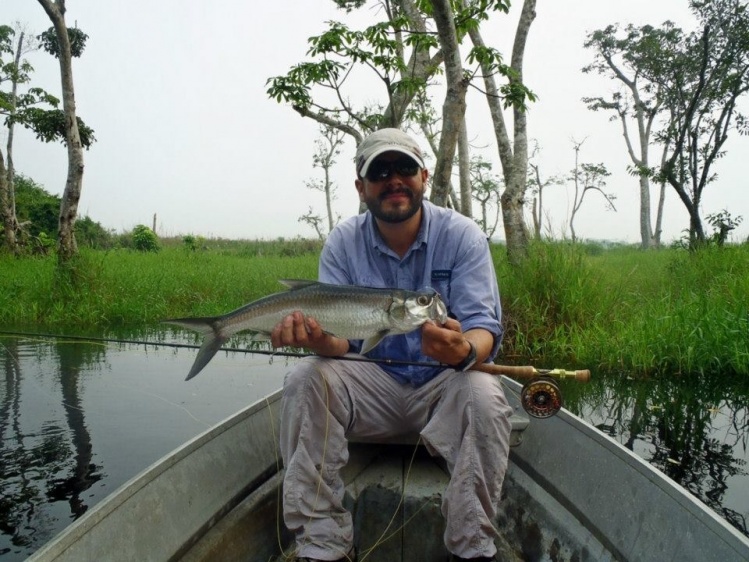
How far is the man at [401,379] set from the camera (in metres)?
2.50

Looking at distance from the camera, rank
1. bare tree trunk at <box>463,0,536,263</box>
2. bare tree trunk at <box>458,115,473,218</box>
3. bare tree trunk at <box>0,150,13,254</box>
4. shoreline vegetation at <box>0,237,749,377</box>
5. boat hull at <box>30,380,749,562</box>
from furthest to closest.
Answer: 1. bare tree trunk at <box>0,150,13,254</box>
2. bare tree trunk at <box>458,115,473,218</box>
3. bare tree trunk at <box>463,0,536,263</box>
4. shoreline vegetation at <box>0,237,749,377</box>
5. boat hull at <box>30,380,749,562</box>

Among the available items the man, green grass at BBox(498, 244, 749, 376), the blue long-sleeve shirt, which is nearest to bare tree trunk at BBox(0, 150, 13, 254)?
green grass at BBox(498, 244, 749, 376)

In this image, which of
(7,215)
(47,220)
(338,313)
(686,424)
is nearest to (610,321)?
(686,424)

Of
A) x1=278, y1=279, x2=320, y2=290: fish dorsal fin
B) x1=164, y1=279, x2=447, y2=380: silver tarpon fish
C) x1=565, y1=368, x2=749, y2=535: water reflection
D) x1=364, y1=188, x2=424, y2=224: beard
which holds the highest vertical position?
x1=364, y1=188, x2=424, y2=224: beard

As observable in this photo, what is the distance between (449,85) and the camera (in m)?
7.12

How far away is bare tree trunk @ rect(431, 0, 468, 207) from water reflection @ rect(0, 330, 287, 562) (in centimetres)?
364

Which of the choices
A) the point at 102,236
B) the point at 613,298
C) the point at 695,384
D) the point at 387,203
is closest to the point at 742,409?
the point at 695,384

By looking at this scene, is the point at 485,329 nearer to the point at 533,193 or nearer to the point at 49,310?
the point at 49,310

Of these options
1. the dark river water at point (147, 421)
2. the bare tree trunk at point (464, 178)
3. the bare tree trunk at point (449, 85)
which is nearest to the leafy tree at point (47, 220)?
the bare tree trunk at point (464, 178)

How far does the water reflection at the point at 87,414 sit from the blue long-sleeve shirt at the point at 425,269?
8.03 ft

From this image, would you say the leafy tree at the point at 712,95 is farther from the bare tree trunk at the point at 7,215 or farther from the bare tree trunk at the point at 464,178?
the bare tree trunk at the point at 7,215

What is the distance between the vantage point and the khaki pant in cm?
246

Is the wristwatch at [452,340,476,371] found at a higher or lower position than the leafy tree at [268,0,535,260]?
lower

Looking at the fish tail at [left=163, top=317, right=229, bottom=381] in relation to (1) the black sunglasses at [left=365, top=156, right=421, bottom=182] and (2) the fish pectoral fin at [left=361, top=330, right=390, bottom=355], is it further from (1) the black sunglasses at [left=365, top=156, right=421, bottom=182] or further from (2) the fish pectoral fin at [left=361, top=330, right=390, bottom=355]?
(1) the black sunglasses at [left=365, top=156, right=421, bottom=182]
